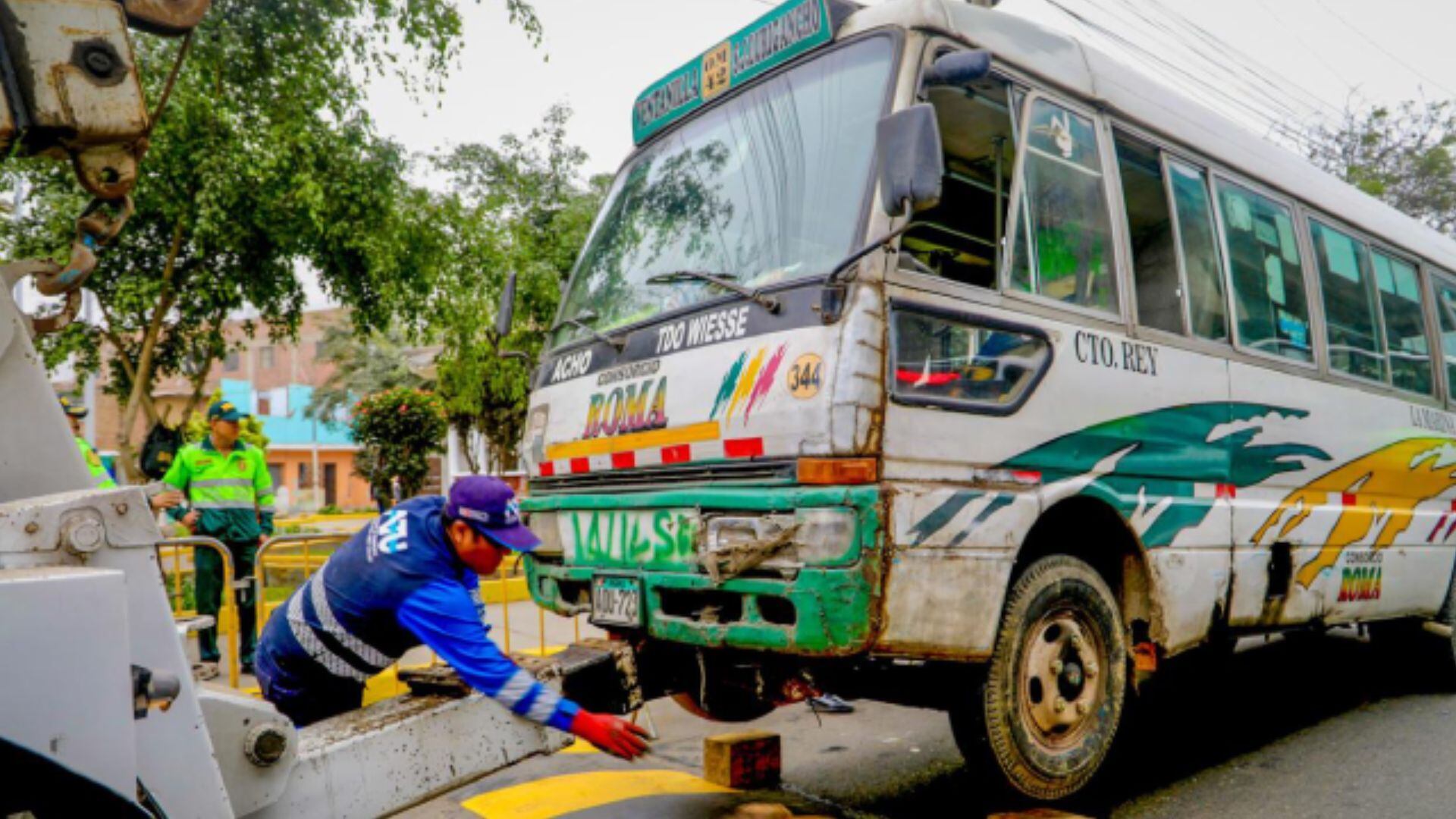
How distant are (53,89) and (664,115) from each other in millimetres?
2602

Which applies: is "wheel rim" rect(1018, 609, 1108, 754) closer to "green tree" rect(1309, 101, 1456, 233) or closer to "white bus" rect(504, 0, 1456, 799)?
"white bus" rect(504, 0, 1456, 799)

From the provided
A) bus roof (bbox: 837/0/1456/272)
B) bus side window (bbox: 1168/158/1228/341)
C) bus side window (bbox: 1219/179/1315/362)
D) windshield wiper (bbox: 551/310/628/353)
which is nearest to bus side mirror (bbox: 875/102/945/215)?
bus roof (bbox: 837/0/1456/272)

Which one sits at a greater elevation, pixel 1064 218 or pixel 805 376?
pixel 1064 218

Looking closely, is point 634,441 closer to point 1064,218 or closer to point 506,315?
point 506,315

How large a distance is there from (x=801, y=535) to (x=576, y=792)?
196 cm

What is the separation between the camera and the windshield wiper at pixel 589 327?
13.5 feet

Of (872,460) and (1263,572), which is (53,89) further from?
(1263,572)

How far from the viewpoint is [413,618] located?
10.2ft

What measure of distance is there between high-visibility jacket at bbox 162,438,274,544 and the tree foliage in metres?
9.95

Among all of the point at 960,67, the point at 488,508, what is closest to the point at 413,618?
the point at 488,508

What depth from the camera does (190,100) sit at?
346 inches

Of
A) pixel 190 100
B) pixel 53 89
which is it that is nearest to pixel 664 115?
pixel 53 89

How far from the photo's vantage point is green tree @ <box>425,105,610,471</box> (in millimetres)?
11820

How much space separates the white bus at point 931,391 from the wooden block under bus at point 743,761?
16 centimetres
